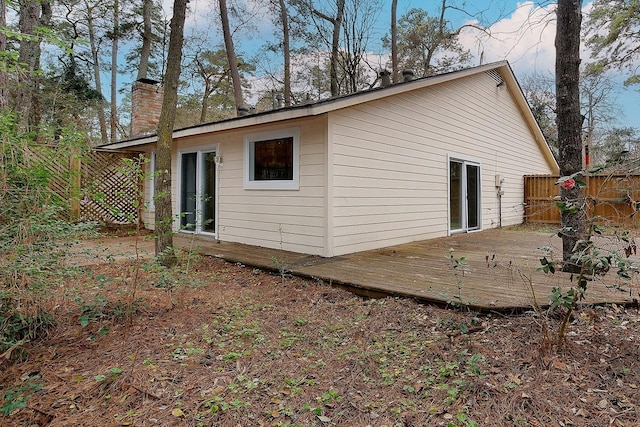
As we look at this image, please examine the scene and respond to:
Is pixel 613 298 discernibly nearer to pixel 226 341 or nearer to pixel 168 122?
pixel 226 341

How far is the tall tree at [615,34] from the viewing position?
1337 cm

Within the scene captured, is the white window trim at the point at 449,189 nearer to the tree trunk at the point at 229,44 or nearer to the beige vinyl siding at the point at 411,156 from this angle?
the beige vinyl siding at the point at 411,156

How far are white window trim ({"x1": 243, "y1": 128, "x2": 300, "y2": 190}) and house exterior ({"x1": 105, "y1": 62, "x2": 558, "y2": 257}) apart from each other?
0.06ft

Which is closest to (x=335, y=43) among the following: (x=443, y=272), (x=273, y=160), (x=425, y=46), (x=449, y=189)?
(x=425, y=46)

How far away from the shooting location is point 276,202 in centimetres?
619

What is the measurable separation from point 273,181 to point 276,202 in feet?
1.20

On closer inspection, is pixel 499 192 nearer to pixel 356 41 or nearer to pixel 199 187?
pixel 199 187

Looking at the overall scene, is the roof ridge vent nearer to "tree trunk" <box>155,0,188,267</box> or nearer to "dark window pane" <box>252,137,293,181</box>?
"dark window pane" <box>252,137,293,181</box>

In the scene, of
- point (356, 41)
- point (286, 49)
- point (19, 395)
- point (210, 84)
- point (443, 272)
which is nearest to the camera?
point (19, 395)

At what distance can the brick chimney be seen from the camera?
980cm

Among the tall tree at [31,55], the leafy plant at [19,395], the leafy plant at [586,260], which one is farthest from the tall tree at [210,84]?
the leafy plant at [586,260]

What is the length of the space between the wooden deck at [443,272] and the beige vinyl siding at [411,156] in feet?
1.58

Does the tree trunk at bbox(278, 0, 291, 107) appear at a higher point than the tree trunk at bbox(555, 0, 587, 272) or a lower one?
higher

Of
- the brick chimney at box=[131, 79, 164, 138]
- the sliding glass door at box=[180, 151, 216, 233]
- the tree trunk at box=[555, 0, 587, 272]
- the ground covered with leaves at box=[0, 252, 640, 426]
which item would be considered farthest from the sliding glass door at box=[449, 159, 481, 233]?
the brick chimney at box=[131, 79, 164, 138]
